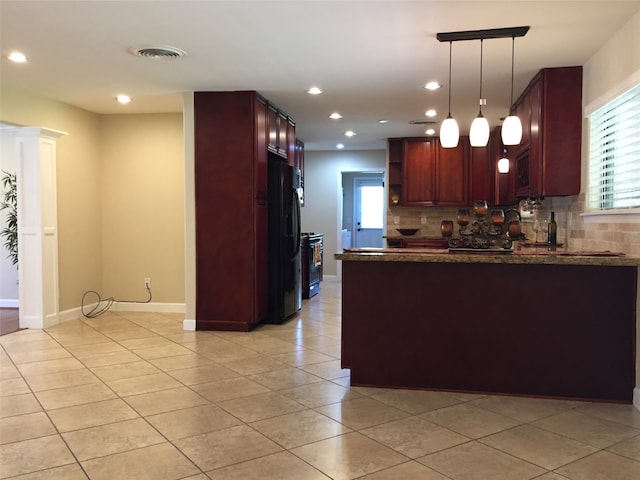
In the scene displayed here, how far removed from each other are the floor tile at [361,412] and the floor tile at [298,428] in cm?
7

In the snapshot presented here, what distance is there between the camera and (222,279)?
5.09m

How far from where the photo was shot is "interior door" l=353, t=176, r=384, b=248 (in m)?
11.1

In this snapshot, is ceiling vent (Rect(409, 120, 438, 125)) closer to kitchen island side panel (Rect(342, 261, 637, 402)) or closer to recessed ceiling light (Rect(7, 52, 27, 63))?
kitchen island side panel (Rect(342, 261, 637, 402))

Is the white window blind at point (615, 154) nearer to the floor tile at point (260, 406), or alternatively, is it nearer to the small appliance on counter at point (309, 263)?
the floor tile at point (260, 406)

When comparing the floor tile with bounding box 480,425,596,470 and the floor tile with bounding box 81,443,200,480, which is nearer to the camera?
the floor tile with bounding box 81,443,200,480

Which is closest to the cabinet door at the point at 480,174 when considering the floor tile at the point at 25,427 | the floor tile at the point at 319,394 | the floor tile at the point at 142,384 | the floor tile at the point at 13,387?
the floor tile at the point at 319,394

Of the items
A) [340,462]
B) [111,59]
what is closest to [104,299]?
[111,59]

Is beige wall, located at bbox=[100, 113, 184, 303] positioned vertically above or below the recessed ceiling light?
below

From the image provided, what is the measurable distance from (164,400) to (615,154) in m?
3.35

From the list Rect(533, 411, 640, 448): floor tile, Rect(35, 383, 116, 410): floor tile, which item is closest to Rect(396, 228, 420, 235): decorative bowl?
Rect(533, 411, 640, 448): floor tile

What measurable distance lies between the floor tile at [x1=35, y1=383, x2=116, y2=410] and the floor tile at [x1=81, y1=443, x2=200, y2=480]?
89cm

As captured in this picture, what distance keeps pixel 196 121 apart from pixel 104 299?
2.68 metres

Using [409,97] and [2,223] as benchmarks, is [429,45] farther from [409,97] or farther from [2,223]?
[2,223]

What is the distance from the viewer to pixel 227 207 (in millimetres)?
5059
